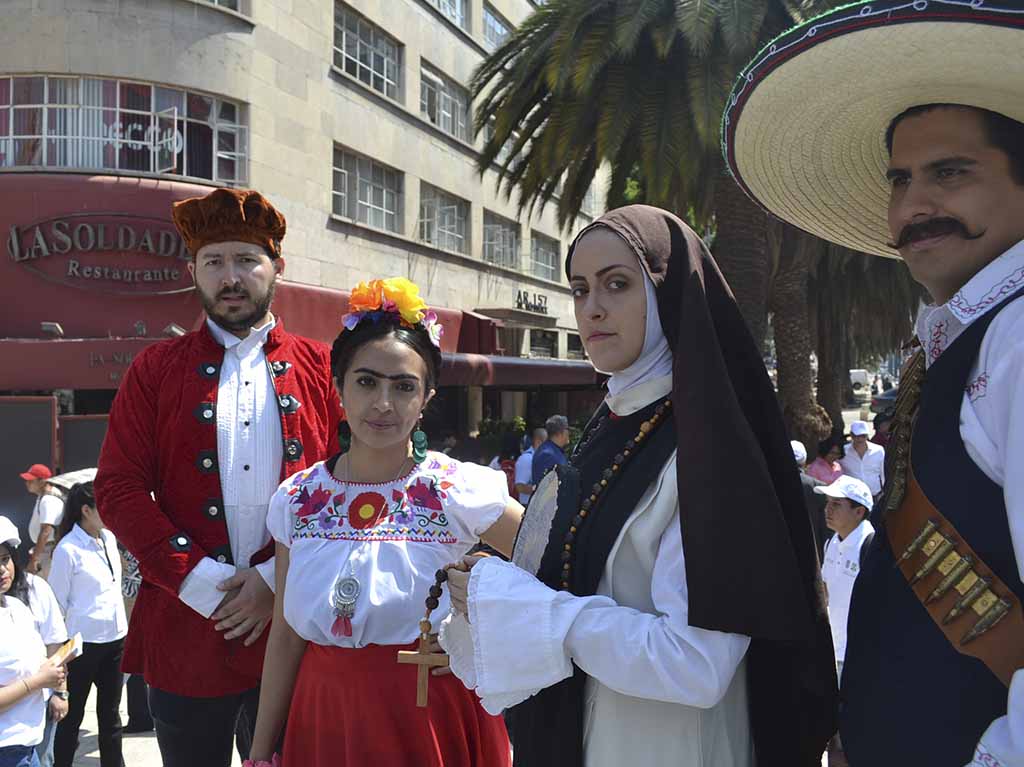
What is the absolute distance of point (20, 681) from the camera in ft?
11.3

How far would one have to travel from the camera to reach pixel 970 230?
1537 mm

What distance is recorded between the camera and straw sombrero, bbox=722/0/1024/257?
151cm

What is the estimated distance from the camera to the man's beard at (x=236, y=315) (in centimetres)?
281

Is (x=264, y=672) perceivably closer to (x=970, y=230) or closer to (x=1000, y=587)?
(x=1000, y=587)

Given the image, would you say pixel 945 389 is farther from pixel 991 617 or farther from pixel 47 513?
pixel 47 513

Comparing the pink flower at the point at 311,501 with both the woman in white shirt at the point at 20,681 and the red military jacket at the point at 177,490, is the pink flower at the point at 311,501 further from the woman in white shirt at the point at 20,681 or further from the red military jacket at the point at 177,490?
the woman in white shirt at the point at 20,681

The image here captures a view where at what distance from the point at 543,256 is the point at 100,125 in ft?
52.6

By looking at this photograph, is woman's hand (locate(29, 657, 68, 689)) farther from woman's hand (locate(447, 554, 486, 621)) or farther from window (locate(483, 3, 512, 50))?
window (locate(483, 3, 512, 50))

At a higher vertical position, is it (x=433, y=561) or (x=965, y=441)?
(x=965, y=441)

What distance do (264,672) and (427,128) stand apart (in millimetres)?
18889

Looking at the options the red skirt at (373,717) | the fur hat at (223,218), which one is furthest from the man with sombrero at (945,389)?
the fur hat at (223,218)

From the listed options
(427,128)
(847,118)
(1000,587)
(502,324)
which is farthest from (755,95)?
(502,324)

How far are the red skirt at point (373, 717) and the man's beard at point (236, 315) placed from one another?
3.72 feet

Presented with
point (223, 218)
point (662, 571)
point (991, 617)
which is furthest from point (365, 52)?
point (991, 617)
